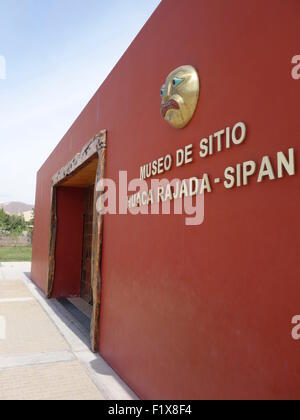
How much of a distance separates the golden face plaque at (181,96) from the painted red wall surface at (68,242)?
259 inches

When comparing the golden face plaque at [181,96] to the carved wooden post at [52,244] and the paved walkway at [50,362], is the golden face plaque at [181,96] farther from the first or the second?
the carved wooden post at [52,244]

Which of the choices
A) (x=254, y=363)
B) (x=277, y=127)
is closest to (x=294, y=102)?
(x=277, y=127)

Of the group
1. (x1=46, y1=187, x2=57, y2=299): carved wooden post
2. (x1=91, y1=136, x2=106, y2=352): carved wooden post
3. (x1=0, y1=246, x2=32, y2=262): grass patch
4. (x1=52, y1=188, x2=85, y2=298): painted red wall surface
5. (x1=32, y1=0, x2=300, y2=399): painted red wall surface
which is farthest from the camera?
(x1=0, y1=246, x2=32, y2=262): grass patch

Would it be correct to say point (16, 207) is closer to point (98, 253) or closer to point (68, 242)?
point (68, 242)

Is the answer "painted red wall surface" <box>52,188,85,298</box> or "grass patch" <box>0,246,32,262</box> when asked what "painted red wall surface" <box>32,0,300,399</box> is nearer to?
"painted red wall surface" <box>52,188,85,298</box>

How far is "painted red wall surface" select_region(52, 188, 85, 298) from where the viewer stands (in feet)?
29.3

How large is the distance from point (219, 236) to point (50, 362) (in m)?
3.21

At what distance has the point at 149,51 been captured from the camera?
11.9ft

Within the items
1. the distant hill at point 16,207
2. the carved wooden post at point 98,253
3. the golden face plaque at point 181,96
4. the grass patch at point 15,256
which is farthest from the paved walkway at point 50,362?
the distant hill at point 16,207

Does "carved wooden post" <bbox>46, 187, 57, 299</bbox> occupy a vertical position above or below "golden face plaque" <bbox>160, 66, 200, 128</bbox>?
below

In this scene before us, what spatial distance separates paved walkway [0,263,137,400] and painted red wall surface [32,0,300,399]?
1.16ft

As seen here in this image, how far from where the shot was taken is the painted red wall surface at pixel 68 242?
8938mm

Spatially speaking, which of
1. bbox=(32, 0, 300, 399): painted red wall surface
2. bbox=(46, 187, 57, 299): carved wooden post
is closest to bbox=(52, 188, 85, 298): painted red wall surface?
bbox=(46, 187, 57, 299): carved wooden post

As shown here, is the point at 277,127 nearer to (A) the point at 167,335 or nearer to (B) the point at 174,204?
(B) the point at 174,204
